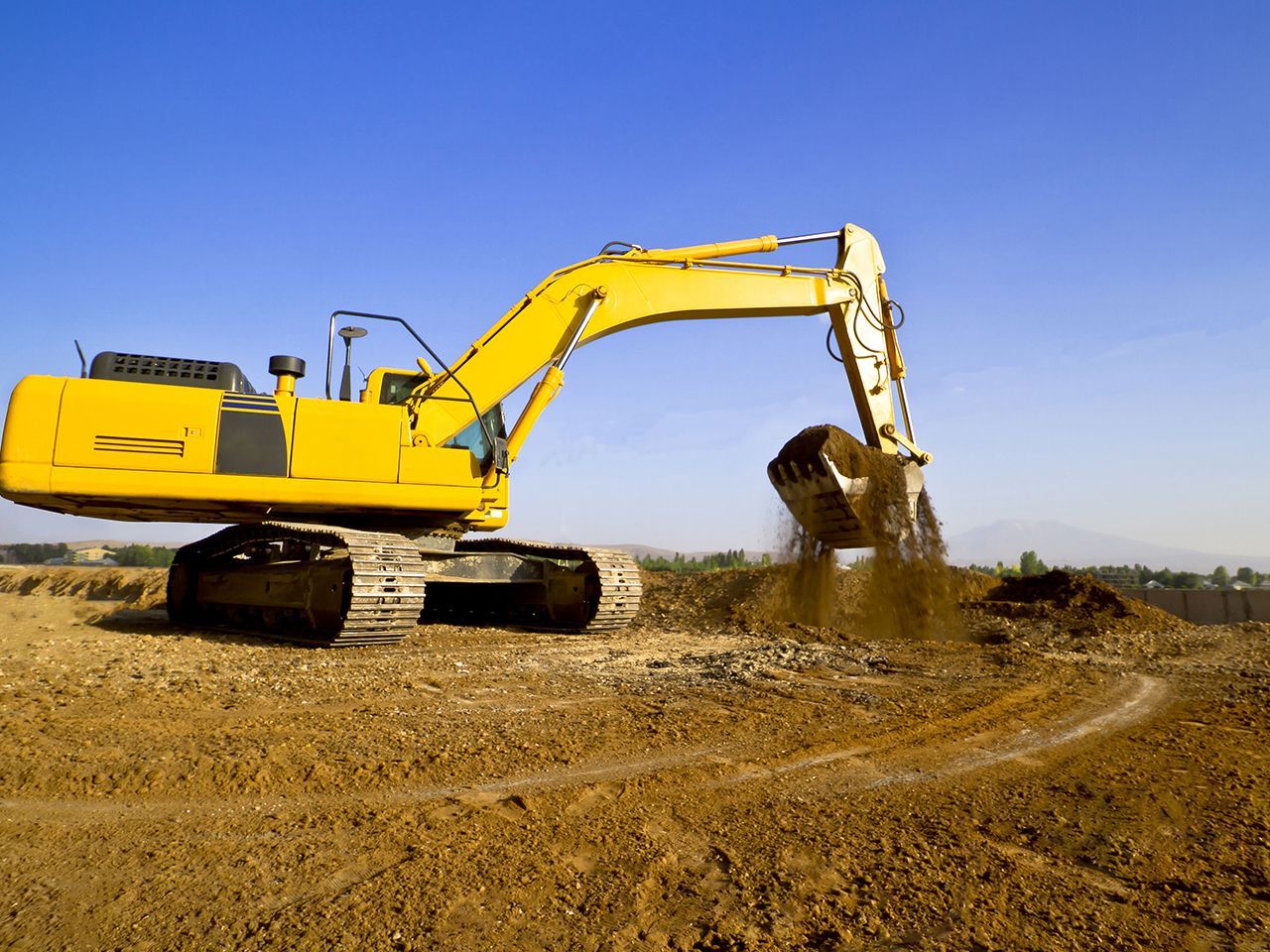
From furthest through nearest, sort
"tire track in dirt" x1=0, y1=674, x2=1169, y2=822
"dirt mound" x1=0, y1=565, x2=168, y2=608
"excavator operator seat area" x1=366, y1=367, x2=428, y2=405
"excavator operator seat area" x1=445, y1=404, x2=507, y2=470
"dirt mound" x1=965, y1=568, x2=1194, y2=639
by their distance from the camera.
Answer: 1. "dirt mound" x1=0, y1=565, x2=168, y2=608
2. "dirt mound" x1=965, y1=568, x2=1194, y2=639
3. "excavator operator seat area" x1=366, y1=367, x2=428, y2=405
4. "excavator operator seat area" x1=445, y1=404, x2=507, y2=470
5. "tire track in dirt" x1=0, y1=674, x2=1169, y2=822

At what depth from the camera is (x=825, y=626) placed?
10.8 metres

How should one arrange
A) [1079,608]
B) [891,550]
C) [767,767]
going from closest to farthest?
[767,767]
[891,550]
[1079,608]

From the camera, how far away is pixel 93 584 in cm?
2323

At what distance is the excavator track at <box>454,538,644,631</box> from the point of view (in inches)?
384

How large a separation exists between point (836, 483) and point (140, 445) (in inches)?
289

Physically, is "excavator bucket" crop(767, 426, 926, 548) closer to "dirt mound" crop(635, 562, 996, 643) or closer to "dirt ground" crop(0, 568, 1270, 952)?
"dirt mound" crop(635, 562, 996, 643)

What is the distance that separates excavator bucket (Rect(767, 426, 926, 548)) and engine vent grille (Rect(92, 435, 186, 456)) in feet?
22.1

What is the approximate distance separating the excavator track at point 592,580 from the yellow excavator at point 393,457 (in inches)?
1.1

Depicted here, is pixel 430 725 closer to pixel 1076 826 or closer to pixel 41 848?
pixel 41 848

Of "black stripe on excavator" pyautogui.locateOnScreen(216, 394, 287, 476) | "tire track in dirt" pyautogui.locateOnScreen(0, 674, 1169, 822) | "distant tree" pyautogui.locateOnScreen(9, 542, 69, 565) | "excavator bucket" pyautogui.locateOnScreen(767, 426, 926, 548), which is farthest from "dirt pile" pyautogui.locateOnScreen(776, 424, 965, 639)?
"distant tree" pyautogui.locateOnScreen(9, 542, 69, 565)

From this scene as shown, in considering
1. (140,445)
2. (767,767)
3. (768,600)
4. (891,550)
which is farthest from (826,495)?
(140,445)

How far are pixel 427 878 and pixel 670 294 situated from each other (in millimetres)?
8411

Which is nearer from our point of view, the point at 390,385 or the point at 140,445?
the point at 140,445

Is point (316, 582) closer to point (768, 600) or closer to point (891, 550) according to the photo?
point (891, 550)
